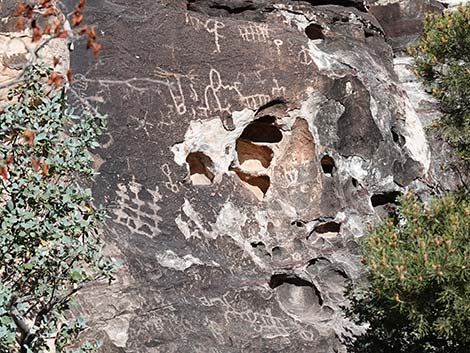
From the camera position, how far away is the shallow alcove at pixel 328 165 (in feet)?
18.3

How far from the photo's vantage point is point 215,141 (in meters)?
5.14

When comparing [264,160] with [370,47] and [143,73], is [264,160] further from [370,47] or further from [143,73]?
[370,47]

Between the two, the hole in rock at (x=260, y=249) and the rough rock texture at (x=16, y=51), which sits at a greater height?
the rough rock texture at (x=16, y=51)

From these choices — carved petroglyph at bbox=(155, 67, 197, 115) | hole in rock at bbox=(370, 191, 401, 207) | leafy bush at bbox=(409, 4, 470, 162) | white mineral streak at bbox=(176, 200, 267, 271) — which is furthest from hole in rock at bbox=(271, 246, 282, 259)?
leafy bush at bbox=(409, 4, 470, 162)

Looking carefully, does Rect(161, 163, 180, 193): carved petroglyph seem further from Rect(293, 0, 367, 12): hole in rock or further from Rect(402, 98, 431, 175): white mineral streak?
Rect(293, 0, 367, 12): hole in rock

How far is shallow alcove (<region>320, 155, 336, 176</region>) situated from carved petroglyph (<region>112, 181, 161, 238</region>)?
4.42ft

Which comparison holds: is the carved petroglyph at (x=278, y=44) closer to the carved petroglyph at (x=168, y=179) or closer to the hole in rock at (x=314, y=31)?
the hole in rock at (x=314, y=31)

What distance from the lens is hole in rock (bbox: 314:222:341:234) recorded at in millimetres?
5531

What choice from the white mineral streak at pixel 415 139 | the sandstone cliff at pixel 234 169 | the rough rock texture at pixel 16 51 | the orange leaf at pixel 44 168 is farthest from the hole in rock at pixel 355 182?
the orange leaf at pixel 44 168

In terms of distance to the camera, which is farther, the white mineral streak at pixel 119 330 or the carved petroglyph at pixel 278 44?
the carved petroglyph at pixel 278 44

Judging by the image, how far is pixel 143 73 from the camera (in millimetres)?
5004

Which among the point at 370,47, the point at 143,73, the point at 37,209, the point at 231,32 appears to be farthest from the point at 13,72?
the point at 370,47

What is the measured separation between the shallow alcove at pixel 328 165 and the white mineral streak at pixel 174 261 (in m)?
1.32

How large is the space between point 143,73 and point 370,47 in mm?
2291
